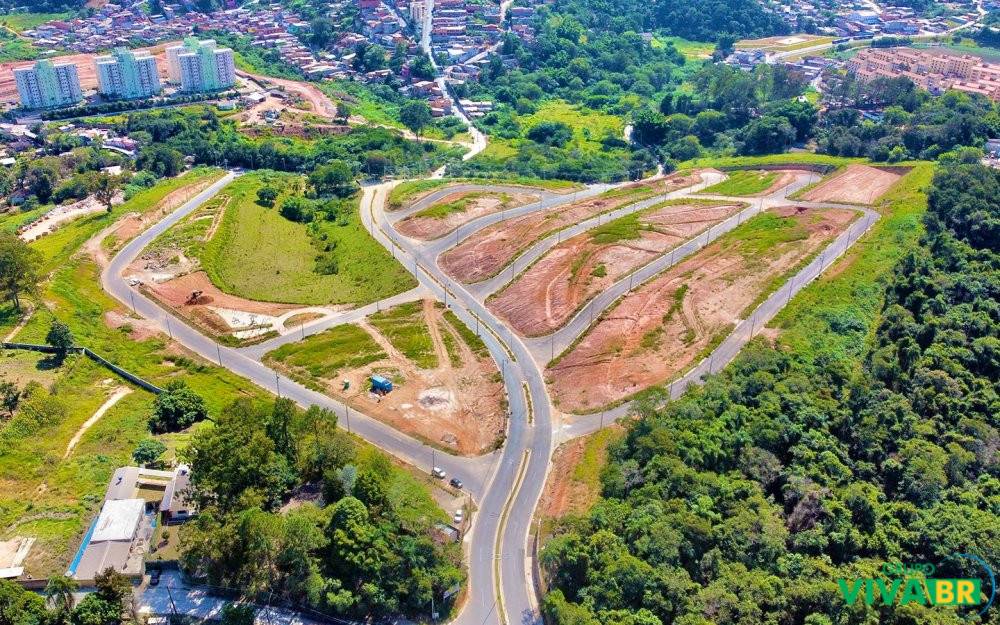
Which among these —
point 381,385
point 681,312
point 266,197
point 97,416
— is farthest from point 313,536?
point 266,197

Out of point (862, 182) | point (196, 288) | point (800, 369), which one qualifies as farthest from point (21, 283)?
A: point (862, 182)

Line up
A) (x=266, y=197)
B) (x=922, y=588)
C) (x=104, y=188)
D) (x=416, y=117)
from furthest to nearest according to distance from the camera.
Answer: (x=416, y=117) → (x=266, y=197) → (x=104, y=188) → (x=922, y=588)

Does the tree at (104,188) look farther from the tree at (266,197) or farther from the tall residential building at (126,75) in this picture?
the tall residential building at (126,75)

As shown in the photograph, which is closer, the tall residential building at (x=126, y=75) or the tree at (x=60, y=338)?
the tree at (x=60, y=338)

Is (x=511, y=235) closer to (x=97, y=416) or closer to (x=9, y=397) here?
(x=97, y=416)

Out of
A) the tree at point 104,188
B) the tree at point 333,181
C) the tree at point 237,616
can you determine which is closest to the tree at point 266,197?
the tree at point 333,181

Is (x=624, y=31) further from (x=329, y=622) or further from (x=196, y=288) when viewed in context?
(x=329, y=622)

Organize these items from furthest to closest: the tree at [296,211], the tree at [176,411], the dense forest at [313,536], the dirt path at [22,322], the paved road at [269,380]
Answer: the tree at [296,211] < the dirt path at [22,322] < the tree at [176,411] < the paved road at [269,380] < the dense forest at [313,536]

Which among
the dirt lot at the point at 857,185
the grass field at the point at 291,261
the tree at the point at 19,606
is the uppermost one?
the dirt lot at the point at 857,185
